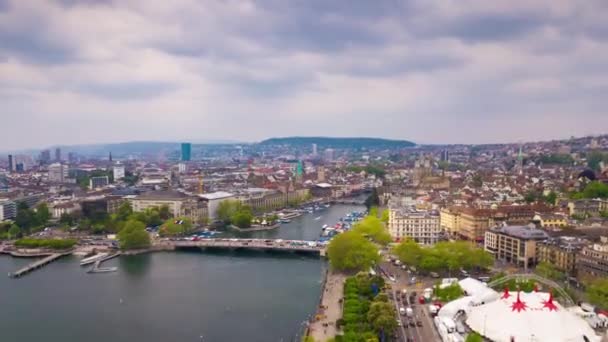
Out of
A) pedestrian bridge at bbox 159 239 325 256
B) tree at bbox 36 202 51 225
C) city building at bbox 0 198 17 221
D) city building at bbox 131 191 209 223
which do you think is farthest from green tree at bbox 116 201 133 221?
city building at bbox 0 198 17 221

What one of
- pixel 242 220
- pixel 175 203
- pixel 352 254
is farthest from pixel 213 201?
pixel 352 254

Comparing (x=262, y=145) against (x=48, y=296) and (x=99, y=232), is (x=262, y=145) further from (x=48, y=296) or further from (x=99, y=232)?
(x=48, y=296)

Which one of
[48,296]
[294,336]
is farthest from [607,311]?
[48,296]

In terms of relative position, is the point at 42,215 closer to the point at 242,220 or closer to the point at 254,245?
the point at 242,220

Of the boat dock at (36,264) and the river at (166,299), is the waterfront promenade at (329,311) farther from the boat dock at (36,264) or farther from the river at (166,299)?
the boat dock at (36,264)

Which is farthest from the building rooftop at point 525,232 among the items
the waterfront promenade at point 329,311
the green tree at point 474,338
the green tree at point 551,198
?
the green tree at point 551,198

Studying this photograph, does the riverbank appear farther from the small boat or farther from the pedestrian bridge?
the small boat
